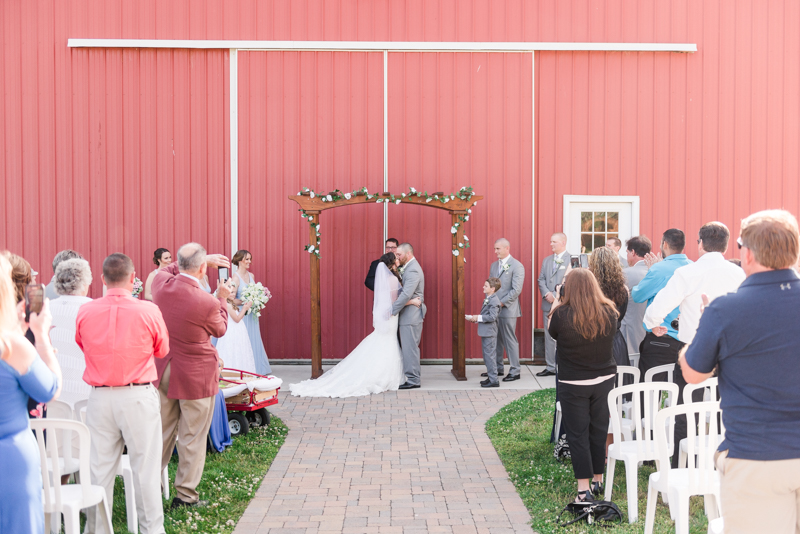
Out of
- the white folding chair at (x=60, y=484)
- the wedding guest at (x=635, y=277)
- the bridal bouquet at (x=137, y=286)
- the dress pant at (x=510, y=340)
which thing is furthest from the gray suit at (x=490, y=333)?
the white folding chair at (x=60, y=484)

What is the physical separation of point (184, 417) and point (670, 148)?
8627 mm

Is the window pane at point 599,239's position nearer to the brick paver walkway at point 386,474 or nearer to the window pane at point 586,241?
the window pane at point 586,241

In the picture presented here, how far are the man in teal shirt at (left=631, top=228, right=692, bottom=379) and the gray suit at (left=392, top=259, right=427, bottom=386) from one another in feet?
11.9

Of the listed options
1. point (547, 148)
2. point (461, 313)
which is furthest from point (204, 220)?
point (547, 148)

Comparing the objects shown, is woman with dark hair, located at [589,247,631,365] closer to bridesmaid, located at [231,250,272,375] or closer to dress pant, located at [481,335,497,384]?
dress pant, located at [481,335,497,384]

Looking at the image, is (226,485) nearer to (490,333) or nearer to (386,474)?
(386,474)

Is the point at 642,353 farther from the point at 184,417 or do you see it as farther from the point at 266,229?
the point at 266,229

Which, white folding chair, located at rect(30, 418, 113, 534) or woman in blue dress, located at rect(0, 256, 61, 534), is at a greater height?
woman in blue dress, located at rect(0, 256, 61, 534)

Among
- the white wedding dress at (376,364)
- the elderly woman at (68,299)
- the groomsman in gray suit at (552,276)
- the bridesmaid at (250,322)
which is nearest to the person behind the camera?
the elderly woman at (68,299)

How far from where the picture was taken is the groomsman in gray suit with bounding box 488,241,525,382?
30.2ft

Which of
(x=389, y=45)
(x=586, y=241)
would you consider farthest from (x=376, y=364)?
(x=389, y=45)

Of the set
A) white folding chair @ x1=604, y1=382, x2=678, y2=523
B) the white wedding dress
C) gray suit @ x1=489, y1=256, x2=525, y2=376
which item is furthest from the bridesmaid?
white folding chair @ x1=604, y1=382, x2=678, y2=523

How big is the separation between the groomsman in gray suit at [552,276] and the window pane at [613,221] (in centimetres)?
109

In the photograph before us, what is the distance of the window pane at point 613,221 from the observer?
10609 millimetres
